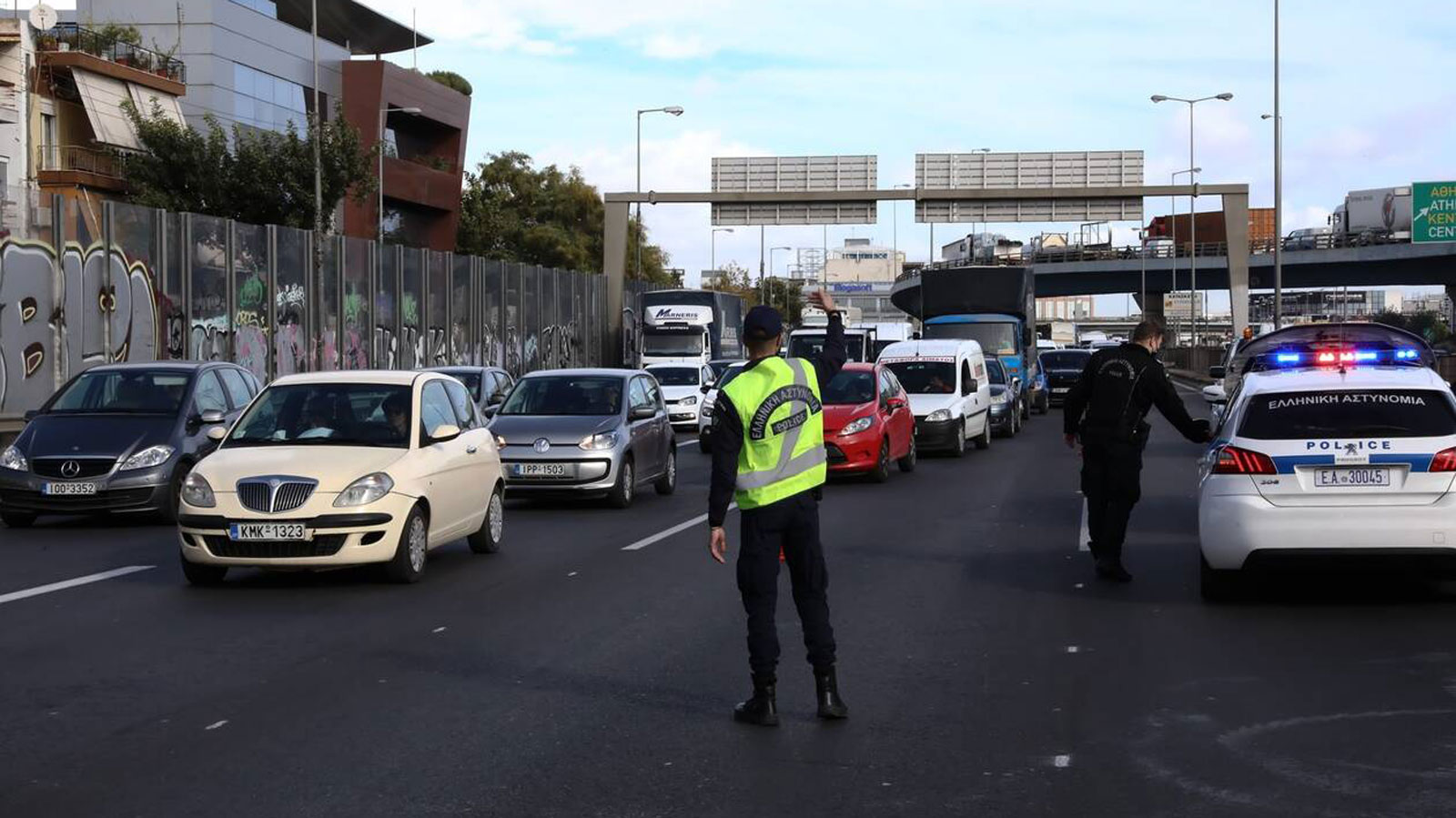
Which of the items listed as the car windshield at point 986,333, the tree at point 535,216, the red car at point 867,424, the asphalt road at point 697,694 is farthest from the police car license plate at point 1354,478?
the tree at point 535,216

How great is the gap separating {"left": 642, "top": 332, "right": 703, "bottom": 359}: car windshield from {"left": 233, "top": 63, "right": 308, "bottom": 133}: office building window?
15.6 meters

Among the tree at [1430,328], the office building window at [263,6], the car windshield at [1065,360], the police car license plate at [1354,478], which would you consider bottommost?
the police car license plate at [1354,478]

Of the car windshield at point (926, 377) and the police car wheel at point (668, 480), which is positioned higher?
the car windshield at point (926, 377)

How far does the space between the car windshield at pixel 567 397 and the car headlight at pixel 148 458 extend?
3.97m

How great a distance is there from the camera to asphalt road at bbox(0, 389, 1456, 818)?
630cm

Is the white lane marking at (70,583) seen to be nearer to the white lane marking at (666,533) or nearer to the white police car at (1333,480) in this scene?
the white lane marking at (666,533)

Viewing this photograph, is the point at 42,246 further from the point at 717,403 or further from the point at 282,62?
the point at 282,62

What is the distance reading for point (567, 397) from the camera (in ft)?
64.6

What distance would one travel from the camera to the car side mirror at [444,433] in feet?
42.4

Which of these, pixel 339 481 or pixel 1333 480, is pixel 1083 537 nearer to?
pixel 1333 480

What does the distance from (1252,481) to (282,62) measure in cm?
5453

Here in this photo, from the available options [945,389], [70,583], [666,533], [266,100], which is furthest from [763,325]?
[266,100]

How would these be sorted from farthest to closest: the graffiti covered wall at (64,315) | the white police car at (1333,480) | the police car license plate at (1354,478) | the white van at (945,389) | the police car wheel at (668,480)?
the white van at (945,389), the graffiti covered wall at (64,315), the police car wheel at (668,480), the police car license plate at (1354,478), the white police car at (1333,480)

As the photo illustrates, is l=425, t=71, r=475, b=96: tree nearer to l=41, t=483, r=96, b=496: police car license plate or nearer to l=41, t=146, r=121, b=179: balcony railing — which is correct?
l=41, t=146, r=121, b=179: balcony railing
